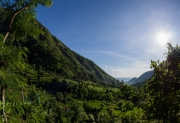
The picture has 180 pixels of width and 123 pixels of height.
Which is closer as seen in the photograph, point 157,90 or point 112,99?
point 157,90

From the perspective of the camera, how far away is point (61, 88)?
146250 mm

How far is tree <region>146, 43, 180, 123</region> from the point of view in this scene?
14.8m

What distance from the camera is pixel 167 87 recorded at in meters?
15.1

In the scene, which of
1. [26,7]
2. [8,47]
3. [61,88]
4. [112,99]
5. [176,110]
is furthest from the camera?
[61,88]

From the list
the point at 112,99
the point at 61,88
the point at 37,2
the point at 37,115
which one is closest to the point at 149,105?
the point at 37,115

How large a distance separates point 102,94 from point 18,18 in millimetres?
130738

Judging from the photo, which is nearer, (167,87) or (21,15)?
(21,15)

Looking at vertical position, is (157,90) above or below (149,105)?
above

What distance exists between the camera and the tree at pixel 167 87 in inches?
583

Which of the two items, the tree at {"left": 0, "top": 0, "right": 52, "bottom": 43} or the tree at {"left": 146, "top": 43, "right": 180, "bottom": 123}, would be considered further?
the tree at {"left": 146, "top": 43, "right": 180, "bottom": 123}

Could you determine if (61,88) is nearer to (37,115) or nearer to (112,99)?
(112,99)

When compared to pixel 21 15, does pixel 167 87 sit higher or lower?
lower

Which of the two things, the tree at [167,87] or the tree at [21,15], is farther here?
the tree at [167,87]

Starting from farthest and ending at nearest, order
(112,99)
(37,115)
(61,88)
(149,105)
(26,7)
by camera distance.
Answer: (61,88)
(112,99)
(149,105)
(37,115)
(26,7)
